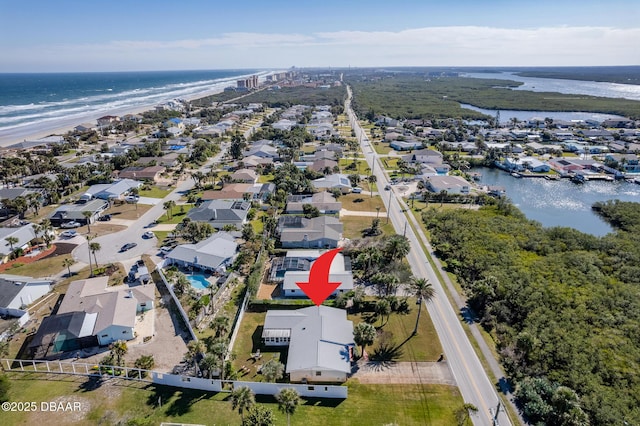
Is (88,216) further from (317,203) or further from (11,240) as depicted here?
A: (317,203)

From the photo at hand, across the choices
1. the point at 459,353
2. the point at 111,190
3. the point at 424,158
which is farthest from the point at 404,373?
the point at 424,158

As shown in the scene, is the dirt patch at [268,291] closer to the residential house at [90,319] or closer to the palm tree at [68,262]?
the residential house at [90,319]

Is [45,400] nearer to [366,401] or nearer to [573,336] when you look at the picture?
[366,401]

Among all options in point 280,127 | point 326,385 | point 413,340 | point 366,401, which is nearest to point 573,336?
point 413,340

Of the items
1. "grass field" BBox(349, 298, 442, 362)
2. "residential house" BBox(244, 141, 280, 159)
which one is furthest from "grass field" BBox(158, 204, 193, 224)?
"grass field" BBox(349, 298, 442, 362)

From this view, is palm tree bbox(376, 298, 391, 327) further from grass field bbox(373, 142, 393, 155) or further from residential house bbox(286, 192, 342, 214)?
grass field bbox(373, 142, 393, 155)

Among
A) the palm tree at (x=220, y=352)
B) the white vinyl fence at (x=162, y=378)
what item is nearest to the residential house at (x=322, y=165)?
the palm tree at (x=220, y=352)
